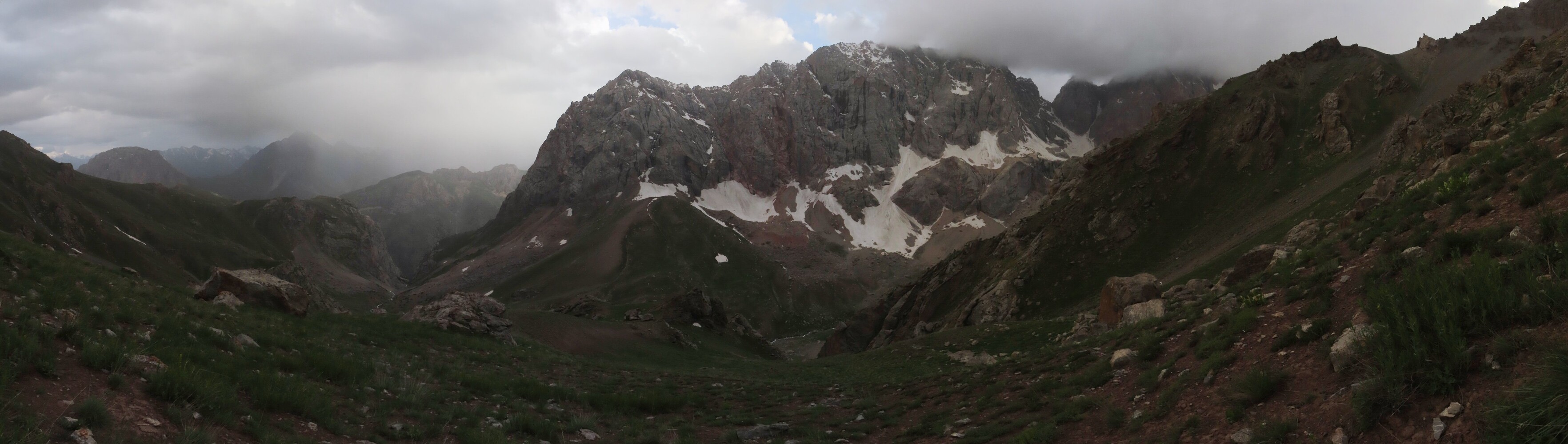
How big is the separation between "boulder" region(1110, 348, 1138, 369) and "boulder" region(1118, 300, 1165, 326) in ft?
40.6

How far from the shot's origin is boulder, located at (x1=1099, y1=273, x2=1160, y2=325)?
31547 mm

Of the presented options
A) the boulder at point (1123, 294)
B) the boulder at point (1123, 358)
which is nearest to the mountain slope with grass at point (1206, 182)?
the boulder at point (1123, 294)

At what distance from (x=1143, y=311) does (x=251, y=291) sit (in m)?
36.6

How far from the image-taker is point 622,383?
2417 centimetres

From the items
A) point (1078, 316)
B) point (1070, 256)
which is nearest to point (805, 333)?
point (1070, 256)

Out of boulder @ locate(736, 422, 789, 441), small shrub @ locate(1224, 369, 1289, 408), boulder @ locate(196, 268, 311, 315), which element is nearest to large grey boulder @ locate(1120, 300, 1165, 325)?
boulder @ locate(736, 422, 789, 441)

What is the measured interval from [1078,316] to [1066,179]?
1776 inches

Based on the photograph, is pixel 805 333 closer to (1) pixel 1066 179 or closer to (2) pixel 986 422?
(1) pixel 1066 179

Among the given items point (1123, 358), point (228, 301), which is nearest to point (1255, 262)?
point (1123, 358)

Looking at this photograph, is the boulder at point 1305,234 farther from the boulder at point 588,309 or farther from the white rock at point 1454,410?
the boulder at point 588,309

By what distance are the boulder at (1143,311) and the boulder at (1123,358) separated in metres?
12.4

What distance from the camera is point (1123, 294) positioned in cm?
3250

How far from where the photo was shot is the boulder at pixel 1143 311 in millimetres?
25159

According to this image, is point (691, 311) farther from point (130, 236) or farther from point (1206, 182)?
point (130, 236)
